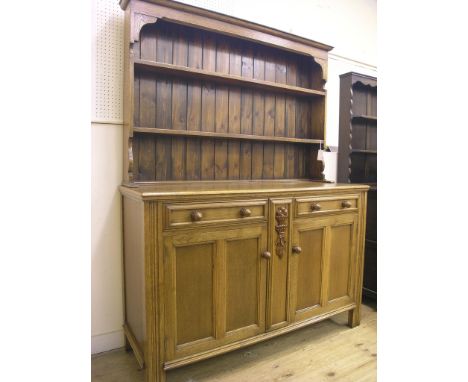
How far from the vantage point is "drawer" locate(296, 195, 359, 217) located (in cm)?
181

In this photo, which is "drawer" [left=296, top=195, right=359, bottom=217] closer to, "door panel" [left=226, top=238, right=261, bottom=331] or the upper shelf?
"door panel" [left=226, top=238, right=261, bottom=331]

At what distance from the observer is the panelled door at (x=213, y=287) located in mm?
1456

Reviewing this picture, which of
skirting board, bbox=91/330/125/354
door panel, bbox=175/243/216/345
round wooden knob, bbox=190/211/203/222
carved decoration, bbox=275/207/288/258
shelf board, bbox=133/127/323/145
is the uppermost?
shelf board, bbox=133/127/323/145

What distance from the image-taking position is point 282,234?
1741mm

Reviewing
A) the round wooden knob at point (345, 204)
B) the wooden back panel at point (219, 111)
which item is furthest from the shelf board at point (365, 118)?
the round wooden knob at point (345, 204)

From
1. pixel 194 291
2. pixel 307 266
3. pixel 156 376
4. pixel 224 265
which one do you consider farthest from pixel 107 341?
pixel 307 266

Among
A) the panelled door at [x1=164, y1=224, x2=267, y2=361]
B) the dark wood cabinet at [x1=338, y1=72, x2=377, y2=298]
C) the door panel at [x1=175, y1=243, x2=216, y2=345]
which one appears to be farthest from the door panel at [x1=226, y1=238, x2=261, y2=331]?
the dark wood cabinet at [x1=338, y1=72, x2=377, y2=298]

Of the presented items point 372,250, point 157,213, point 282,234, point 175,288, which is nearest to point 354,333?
point 372,250

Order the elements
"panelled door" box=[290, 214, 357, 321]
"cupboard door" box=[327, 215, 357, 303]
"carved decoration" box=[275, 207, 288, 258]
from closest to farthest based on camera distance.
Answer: "carved decoration" box=[275, 207, 288, 258] < "panelled door" box=[290, 214, 357, 321] < "cupboard door" box=[327, 215, 357, 303]

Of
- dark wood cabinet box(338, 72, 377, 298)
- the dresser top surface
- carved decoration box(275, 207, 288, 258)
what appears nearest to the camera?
the dresser top surface

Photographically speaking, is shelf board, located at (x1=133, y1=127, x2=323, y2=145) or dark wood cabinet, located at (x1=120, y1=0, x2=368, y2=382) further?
shelf board, located at (x1=133, y1=127, x2=323, y2=145)

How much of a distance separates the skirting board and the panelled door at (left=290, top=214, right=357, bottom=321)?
105 centimetres

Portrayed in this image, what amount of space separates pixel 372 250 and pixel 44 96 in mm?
2690

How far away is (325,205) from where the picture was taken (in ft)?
6.30
